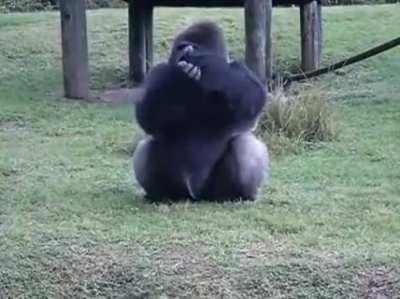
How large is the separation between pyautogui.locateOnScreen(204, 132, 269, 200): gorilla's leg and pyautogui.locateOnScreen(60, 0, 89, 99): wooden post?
4.86 m

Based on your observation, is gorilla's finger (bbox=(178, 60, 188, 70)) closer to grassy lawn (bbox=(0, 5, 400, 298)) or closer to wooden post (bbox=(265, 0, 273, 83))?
grassy lawn (bbox=(0, 5, 400, 298))

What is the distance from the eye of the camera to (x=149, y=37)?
40.0 ft

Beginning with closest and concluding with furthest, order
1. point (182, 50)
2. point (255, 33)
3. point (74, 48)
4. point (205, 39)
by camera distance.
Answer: point (182, 50) → point (205, 39) → point (255, 33) → point (74, 48)

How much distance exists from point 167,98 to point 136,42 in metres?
6.53

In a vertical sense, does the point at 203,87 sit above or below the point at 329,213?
above

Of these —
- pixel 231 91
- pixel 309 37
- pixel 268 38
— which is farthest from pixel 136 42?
pixel 231 91

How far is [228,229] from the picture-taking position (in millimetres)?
5125

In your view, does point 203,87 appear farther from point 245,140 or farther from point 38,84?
point 38,84

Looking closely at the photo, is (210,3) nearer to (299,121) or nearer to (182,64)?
(299,121)

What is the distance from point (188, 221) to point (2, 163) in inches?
88.2

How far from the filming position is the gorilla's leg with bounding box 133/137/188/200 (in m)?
5.54

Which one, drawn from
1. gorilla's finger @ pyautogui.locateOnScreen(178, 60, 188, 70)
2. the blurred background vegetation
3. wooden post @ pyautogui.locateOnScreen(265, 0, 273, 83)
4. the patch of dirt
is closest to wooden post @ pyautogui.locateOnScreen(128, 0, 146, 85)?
wooden post @ pyautogui.locateOnScreen(265, 0, 273, 83)

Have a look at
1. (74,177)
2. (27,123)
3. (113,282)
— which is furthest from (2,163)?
(113,282)

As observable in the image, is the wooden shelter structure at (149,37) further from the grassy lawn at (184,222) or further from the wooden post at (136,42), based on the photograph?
the grassy lawn at (184,222)
